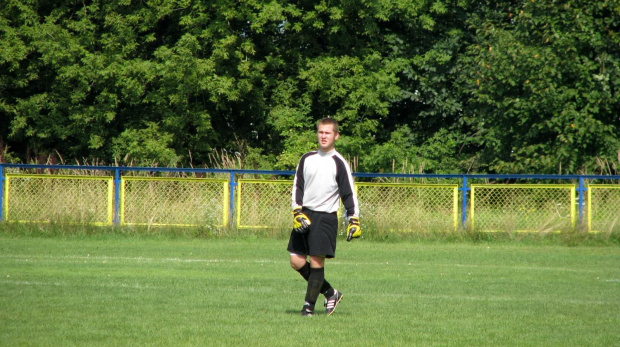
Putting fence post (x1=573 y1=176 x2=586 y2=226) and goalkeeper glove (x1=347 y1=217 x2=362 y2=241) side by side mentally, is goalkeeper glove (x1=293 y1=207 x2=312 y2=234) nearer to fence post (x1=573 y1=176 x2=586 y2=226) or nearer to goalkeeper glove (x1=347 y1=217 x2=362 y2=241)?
goalkeeper glove (x1=347 y1=217 x2=362 y2=241)

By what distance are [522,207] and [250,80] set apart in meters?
15.8

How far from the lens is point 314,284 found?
8.62 meters

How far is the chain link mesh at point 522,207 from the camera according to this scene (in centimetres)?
1945

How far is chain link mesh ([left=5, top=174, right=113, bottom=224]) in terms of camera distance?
1950 centimetres

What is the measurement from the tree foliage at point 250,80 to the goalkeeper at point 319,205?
844 inches

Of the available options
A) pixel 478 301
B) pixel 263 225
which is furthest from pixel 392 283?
pixel 263 225

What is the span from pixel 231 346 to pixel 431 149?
89.6 feet

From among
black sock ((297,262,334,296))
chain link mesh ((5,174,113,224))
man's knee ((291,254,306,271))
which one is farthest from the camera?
chain link mesh ((5,174,113,224))

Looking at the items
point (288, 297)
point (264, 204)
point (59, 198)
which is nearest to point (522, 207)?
point (264, 204)

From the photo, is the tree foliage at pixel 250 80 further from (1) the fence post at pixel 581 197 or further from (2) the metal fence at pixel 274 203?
(2) the metal fence at pixel 274 203

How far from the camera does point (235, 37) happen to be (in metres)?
32.4

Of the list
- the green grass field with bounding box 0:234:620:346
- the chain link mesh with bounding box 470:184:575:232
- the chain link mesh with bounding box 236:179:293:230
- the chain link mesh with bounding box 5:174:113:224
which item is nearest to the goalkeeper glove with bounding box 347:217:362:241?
the green grass field with bounding box 0:234:620:346

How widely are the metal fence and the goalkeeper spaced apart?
34.9 ft

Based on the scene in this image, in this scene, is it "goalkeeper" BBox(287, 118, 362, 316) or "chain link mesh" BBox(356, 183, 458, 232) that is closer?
"goalkeeper" BBox(287, 118, 362, 316)
